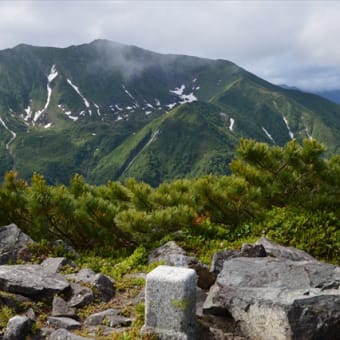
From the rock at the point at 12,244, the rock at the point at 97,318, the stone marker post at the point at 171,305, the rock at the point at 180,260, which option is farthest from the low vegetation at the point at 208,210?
the stone marker post at the point at 171,305

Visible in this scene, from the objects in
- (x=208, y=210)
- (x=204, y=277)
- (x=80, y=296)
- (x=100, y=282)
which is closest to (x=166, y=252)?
(x=208, y=210)

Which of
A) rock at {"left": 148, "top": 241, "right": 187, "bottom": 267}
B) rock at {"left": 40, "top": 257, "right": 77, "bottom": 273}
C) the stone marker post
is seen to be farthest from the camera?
rock at {"left": 148, "top": 241, "right": 187, "bottom": 267}

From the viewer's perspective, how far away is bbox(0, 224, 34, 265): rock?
1279 centimetres

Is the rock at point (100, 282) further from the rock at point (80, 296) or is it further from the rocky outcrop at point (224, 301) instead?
the rock at point (80, 296)

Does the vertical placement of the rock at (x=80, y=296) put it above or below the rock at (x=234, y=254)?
below

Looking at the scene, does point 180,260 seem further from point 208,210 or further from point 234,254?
point 208,210

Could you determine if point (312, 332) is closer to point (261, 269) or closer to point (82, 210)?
point (261, 269)

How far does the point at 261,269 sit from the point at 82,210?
698 centimetres

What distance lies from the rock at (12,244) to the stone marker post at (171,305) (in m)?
6.68

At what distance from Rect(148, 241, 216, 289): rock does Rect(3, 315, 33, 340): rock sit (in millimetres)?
4103

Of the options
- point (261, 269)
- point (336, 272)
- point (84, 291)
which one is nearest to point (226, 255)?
point (261, 269)

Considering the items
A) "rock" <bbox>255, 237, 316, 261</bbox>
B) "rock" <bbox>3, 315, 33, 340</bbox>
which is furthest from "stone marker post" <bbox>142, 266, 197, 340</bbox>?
"rock" <bbox>255, 237, 316, 261</bbox>

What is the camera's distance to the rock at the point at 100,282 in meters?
9.54

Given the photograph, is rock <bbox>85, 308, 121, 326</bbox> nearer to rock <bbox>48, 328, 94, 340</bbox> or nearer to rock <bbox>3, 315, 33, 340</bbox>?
rock <bbox>48, 328, 94, 340</bbox>
